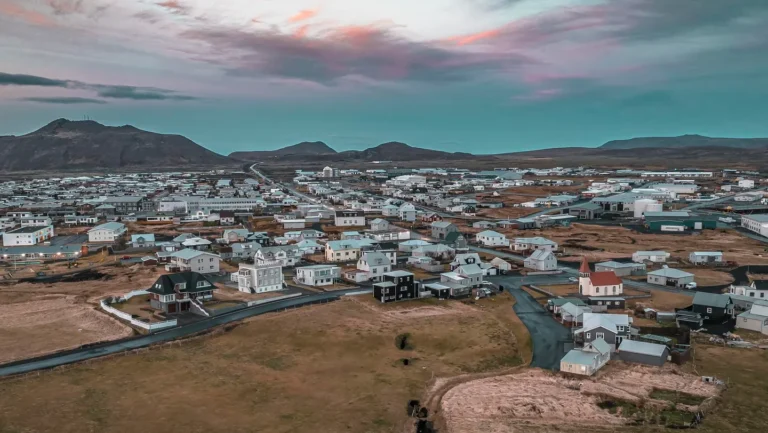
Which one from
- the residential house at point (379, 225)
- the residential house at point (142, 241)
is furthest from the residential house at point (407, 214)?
the residential house at point (142, 241)

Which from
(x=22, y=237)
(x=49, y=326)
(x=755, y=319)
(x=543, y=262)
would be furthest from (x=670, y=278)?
(x=22, y=237)

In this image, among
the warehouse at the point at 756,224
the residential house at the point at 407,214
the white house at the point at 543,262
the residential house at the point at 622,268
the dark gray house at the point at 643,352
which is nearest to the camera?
the dark gray house at the point at 643,352

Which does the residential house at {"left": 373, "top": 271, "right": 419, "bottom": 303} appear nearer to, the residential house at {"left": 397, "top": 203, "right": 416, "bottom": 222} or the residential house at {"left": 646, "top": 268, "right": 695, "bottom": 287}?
the residential house at {"left": 646, "top": 268, "right": 695, "bottom": 287}

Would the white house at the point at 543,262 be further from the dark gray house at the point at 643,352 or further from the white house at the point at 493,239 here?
the dark gray house at the point at 643,352

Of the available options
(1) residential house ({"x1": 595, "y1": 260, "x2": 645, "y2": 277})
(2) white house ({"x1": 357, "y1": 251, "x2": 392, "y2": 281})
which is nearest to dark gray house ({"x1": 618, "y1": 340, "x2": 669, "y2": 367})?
(1) residential house ({"x1": 595, "y1": 260, "x2": 645, "y2": 277})

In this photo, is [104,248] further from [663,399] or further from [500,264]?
[663,399]

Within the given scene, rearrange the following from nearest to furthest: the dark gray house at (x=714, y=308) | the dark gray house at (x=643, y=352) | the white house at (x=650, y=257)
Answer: the dark gray house at (x=643, y=352) → the dark gray house at (x=714, y=308) → the white house at (x=650, y=257)

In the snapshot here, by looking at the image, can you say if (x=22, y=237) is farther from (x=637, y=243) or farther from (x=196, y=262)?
(x=637, y=243)
